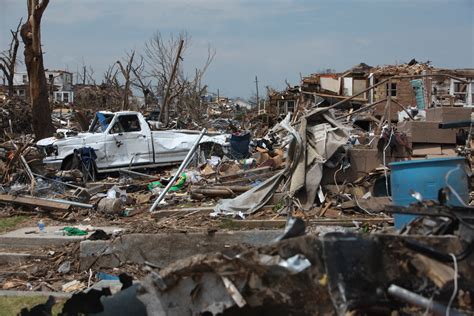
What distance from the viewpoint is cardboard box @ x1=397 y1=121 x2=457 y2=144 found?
1057 centimetres

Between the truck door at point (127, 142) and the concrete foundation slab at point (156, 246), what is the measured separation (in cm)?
865

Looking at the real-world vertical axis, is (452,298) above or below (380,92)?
below

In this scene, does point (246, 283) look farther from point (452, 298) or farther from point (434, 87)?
point (434, 87)

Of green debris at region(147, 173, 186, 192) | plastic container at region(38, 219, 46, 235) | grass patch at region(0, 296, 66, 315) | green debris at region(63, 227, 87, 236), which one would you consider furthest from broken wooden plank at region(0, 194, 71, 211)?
grass patch at region(0, 296, 66, 315)

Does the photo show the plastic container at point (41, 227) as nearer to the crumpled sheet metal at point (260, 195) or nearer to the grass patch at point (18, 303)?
the crumpled sheet metal at point (260, 195)

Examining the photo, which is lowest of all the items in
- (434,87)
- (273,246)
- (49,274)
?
(49,274)

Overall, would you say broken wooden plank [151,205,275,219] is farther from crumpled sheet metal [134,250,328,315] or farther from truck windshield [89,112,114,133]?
truck windshield [89,112,114,133]

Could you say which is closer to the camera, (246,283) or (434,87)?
(246,283)

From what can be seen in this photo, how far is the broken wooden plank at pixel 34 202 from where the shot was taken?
10.9 meters

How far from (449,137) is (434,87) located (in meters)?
18.6

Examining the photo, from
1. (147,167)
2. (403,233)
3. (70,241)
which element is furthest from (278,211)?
(147,167)

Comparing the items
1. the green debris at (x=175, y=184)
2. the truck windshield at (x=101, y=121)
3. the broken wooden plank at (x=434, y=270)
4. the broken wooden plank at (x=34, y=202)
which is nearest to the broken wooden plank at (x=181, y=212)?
the broken wooden plank at (x=34, y=202)

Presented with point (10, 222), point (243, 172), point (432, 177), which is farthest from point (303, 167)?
point (10, 222)

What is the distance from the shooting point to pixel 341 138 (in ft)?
32.2
